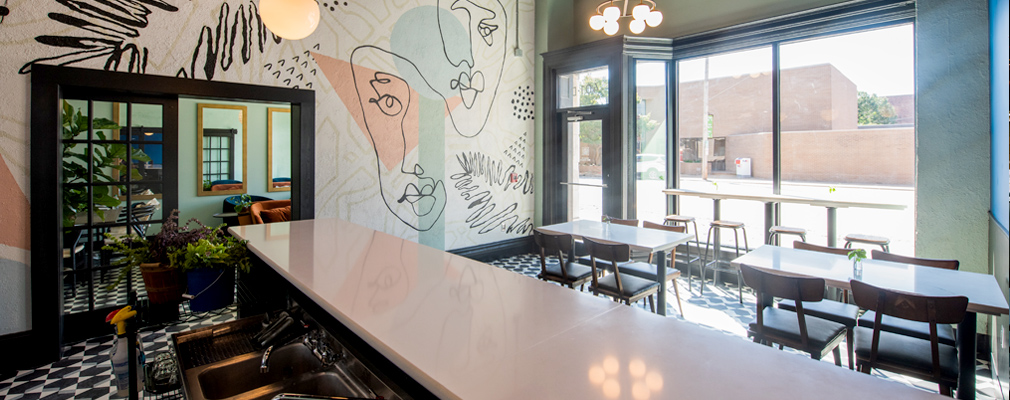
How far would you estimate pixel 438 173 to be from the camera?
17.7 feet

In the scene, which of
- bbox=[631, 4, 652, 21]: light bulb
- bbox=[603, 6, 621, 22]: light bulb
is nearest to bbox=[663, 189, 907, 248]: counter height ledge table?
bbox=[631, 4, 652, 21]: light bulb

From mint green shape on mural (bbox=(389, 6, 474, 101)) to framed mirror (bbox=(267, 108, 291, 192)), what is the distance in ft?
12.4

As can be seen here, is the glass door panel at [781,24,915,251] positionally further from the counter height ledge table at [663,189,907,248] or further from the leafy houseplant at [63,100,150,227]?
the leafy houseplant at [63,100,150,227]

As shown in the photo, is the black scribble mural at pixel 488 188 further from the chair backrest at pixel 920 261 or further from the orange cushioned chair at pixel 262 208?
the chair backrest at pixel 920 261

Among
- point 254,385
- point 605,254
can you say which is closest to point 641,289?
point 605,254

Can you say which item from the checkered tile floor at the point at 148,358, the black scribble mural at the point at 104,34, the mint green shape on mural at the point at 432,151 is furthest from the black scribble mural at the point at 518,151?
the black scribble mural at the point at 104,34

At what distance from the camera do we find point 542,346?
1055 millimetres

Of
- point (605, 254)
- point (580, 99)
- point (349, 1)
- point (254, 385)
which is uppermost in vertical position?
point (349, 1)

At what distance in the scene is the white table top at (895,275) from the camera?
2.24 metres

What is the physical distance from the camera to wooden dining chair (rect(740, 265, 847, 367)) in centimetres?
241

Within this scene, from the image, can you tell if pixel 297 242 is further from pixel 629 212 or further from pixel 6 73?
pixel 629 212

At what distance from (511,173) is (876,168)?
384 centimetres

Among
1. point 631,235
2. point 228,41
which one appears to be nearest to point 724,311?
point 631,235

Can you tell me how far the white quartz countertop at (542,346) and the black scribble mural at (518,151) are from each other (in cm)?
457
